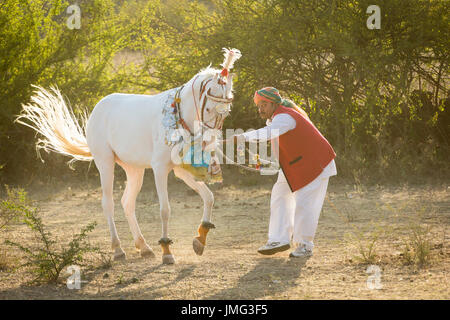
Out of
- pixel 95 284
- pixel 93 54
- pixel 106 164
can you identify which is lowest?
pixel 95 284

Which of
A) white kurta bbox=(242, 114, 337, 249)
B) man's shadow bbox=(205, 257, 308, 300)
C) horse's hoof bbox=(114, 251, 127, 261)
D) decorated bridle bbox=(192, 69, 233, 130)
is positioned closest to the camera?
man's shadow bbox=(205, 257, 308, 300)

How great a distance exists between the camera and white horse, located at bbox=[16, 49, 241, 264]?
6.07 metres

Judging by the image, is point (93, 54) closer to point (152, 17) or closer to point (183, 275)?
point (152, 17)

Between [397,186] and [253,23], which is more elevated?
[253,23]

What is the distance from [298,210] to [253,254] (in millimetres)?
750

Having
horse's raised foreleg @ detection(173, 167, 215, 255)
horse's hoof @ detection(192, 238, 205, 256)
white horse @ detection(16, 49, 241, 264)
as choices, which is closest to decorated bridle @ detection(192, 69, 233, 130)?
white horse @ detection(16, 49, 241, 264)

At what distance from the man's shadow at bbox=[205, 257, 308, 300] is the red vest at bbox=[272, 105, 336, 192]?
751 millimetres

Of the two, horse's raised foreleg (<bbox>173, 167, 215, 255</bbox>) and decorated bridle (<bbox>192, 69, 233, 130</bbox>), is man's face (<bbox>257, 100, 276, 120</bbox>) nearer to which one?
decorated bridle (<bbox>192, 69, 233, 130</bbox>)

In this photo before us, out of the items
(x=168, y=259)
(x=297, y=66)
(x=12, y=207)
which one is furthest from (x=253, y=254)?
(x=297, y=66)

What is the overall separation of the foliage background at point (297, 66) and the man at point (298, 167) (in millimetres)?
4949

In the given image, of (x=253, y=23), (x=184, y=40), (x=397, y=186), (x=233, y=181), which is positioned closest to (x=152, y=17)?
(x=184, y=40)

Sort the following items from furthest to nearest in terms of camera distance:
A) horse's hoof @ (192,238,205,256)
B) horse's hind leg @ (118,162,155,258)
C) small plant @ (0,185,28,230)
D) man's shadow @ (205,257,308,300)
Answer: horse's hind leg @ (118,162,155,258) < horse's hoof @ (192,238,205,256) < small plant @ (0,185,28,230) < man's shadow @ (205,257,308,300)
